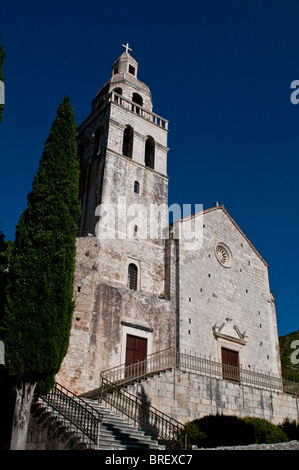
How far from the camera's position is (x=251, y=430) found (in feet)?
53.4

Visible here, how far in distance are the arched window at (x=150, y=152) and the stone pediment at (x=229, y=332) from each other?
954cm

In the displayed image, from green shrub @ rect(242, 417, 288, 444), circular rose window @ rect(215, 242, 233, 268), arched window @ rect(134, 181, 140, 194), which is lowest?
green shrub @ rect(242, 417, 288, 444)

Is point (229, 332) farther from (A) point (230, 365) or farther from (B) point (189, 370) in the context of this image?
(B) point (189, 370)

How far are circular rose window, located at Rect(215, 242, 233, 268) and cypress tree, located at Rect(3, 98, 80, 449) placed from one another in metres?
11.5

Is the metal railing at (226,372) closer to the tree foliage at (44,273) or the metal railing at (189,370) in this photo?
the metal railing at (189,370)

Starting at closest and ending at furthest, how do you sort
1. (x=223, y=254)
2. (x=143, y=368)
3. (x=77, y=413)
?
(x=77, y=413), (x=143, y=368), (x=223, y=254)

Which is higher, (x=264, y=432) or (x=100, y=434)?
(x=264, y=432)

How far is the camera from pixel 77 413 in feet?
40.1

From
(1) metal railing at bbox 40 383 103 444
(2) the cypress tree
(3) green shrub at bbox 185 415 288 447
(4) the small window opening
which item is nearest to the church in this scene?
(3) green shrub at bbox 185 415 288 447

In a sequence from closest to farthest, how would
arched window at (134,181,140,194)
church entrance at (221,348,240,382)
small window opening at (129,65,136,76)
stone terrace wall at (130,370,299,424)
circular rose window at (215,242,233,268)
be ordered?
stone terrace wall at (130,370,299,424)
church entrance at (221,348,240,382)
arched window at (134,181,140,194)
circular rose window at (215,242,233,268)
small window opening at (129,65,136,76)

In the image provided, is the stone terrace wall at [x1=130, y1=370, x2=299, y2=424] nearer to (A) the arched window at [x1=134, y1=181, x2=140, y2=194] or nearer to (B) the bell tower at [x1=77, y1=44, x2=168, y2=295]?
(B) the bell tower at [x1=77, y1=44, x2=168, y2=295]

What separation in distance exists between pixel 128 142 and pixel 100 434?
57.2ft

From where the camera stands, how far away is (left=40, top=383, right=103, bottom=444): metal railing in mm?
11155

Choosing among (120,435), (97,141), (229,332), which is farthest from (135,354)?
(97,141)
